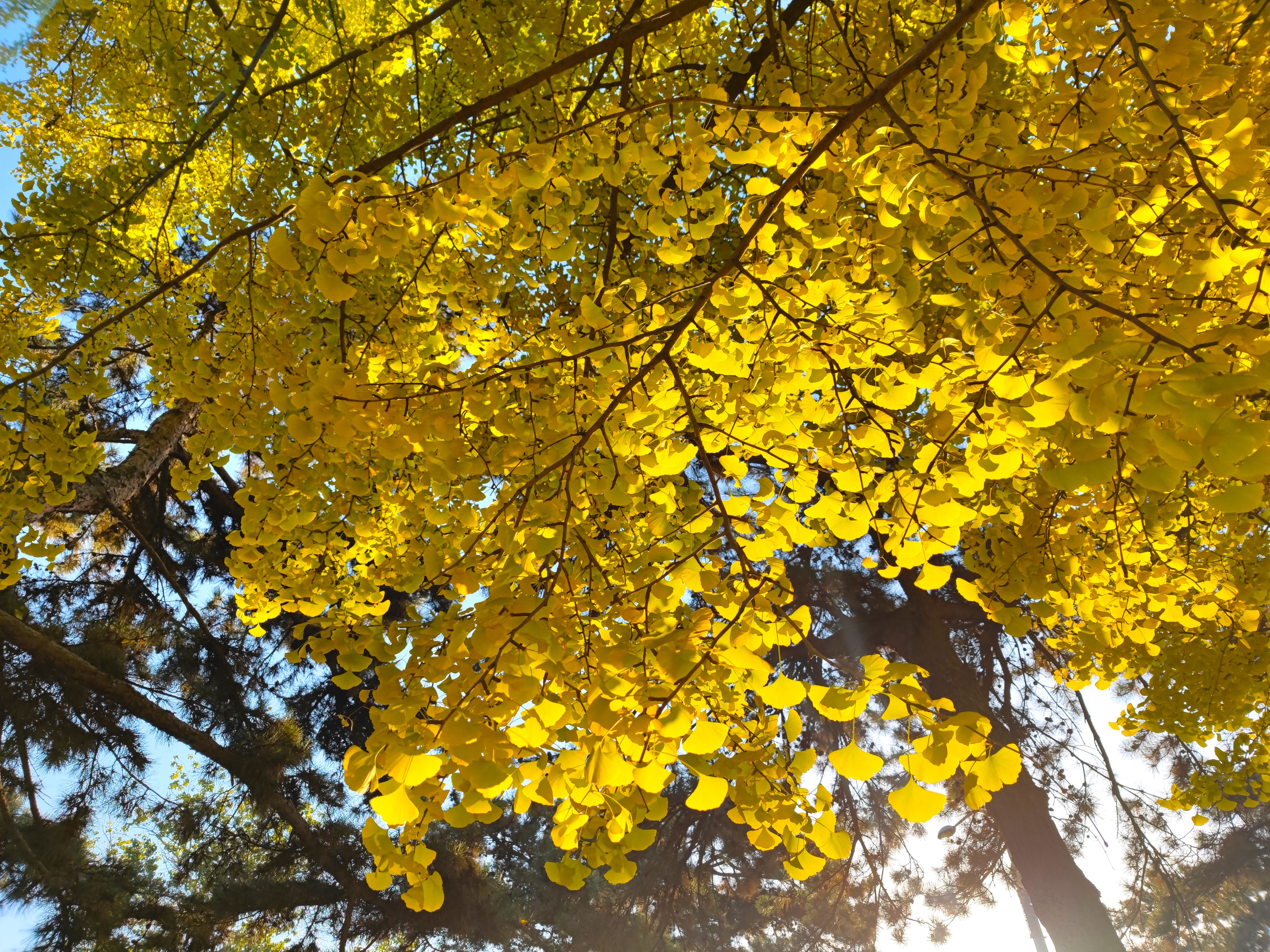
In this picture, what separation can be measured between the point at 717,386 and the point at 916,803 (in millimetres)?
919

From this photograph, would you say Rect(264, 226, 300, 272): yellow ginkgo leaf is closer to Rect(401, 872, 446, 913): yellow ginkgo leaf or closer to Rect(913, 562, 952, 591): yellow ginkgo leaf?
Rect(401, 872, 446, 913): yellow ginkgo leaf

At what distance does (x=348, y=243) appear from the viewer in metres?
1.04

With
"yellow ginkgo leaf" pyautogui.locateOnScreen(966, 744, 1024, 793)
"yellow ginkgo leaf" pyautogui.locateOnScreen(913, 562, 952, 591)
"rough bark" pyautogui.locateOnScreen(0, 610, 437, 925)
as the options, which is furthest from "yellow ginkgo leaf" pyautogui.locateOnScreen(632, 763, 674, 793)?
"rough bark" pyautogui.locateOnScreen(0, 610, 437, 925)

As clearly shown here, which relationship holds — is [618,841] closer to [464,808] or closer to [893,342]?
[464,808]

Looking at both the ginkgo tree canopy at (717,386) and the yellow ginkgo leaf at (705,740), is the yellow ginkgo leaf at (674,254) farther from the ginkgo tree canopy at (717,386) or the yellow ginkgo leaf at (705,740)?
the yellow ginkgo leaf at (705,740)

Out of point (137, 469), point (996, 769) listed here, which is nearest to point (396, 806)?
point (996, 769)

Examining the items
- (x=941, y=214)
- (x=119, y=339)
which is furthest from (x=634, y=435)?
(x=119, y=339)

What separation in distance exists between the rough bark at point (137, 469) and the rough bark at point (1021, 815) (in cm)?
581

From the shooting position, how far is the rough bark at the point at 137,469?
3.51 metres

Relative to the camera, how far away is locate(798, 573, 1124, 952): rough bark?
5109 mm

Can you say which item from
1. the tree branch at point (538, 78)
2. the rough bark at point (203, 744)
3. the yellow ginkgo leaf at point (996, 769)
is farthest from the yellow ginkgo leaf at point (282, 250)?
the rough bark at point (203, 744)

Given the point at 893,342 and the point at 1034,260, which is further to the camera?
the point at 893,342

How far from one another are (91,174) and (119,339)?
391 cm

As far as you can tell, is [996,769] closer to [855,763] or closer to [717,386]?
[855,763]
